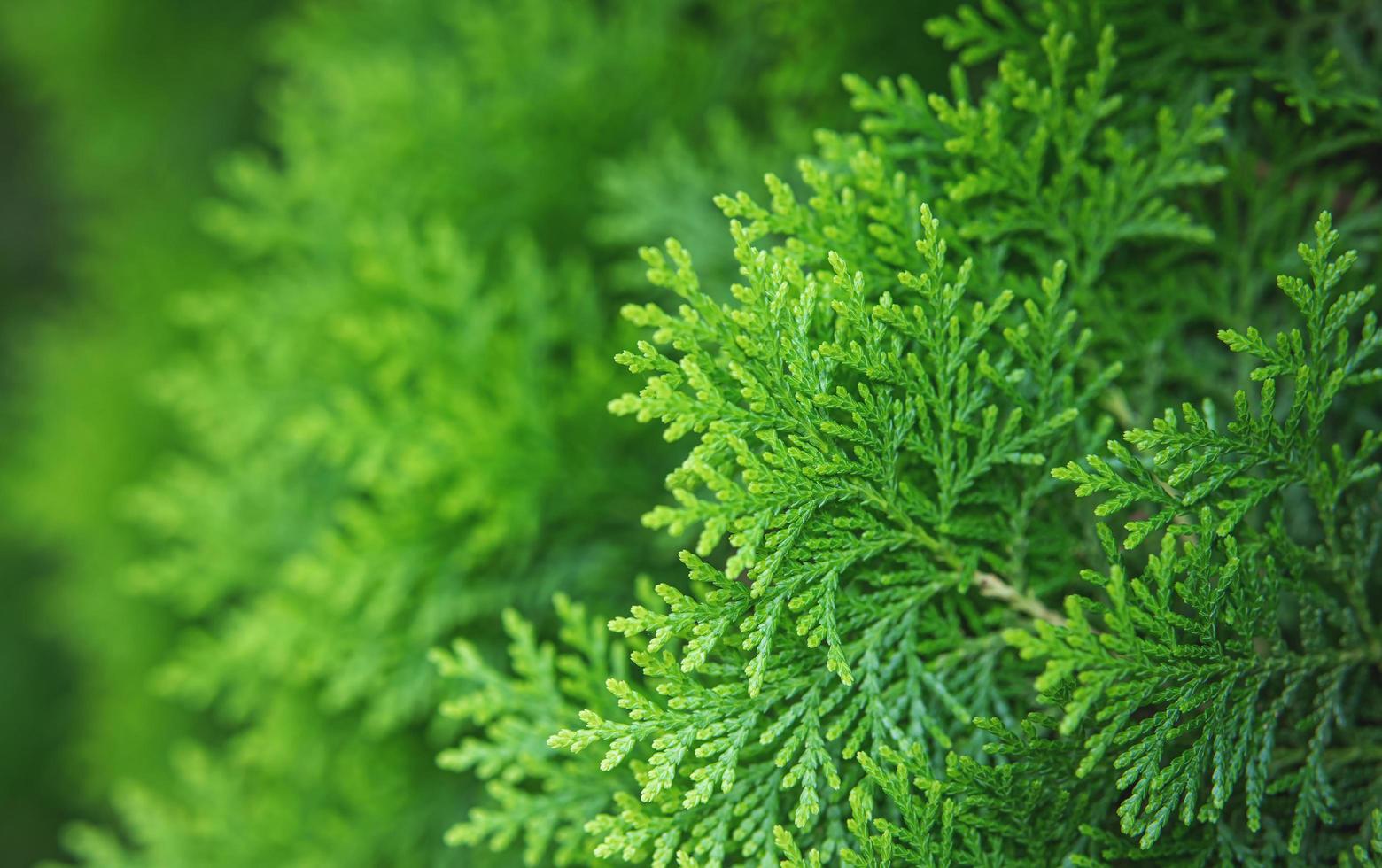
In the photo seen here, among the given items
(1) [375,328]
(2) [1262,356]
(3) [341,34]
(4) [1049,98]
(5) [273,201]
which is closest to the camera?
(2) [1262,356]

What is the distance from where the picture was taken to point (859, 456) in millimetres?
1110

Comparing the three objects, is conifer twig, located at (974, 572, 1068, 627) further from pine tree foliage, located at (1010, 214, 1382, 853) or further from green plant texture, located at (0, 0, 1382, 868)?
pine tree foliage, located at (1010, 214, 1382, 853)

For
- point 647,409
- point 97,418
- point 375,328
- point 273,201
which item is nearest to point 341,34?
point 273,201

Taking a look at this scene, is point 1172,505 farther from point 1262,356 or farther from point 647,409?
point 647,409

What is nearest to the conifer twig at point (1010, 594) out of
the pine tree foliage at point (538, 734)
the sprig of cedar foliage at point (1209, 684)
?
the sprig of cedar foliage at point (1209, 684)

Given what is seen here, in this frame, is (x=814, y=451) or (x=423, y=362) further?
(x=423, y=362)

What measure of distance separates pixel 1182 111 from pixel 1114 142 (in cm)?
21

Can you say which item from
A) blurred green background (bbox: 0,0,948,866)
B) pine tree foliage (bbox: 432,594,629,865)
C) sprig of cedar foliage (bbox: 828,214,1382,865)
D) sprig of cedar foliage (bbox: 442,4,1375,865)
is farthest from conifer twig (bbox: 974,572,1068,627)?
blurred green background (bbox: 0,0,948,866)

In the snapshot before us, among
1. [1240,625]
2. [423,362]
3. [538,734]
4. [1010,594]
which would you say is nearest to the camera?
[1240,625]

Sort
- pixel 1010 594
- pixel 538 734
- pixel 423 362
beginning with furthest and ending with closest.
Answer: pixel 423 362
pixel 538 734
pixel 1010 594

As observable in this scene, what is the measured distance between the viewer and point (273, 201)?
2.38 meters

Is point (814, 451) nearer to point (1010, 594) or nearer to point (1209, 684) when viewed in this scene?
point (1010, 594)

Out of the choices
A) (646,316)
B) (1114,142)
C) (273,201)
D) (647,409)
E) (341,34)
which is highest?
(341,34)

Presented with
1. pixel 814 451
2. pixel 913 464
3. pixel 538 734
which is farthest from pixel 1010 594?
pixel 538 734
